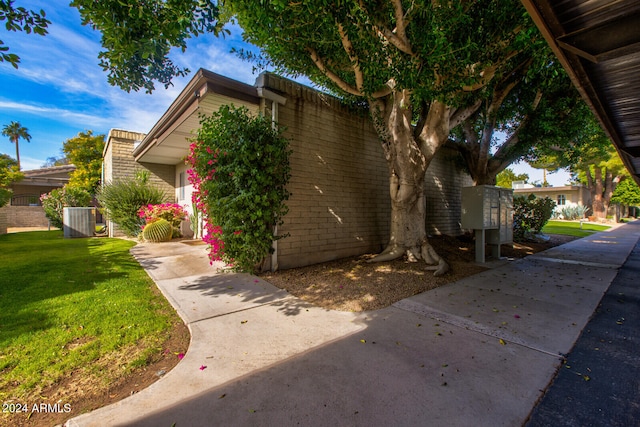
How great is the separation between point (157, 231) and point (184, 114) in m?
4.55

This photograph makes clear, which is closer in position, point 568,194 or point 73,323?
point 73,323

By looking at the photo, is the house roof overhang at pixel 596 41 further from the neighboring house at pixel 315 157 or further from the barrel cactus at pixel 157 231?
the barrel cactus at pixel 157 231

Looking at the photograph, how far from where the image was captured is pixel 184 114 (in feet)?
19.5

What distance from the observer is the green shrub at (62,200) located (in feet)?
39.0

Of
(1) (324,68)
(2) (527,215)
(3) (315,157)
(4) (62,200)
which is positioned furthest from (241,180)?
(4) (62,200)

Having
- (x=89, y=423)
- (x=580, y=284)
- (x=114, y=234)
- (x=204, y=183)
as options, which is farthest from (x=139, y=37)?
(x=114, y=234)

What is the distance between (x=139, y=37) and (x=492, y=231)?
8.42m

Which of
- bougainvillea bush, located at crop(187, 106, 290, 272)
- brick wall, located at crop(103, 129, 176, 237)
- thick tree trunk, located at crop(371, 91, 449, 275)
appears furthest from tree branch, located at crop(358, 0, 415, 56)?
brick wall, located at crop(103, 129, 176, 237)

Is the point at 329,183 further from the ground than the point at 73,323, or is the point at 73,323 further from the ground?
the point at 329,183

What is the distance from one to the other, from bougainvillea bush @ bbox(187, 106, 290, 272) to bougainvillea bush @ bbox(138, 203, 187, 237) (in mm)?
5278

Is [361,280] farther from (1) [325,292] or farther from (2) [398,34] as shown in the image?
(2) [398,34]

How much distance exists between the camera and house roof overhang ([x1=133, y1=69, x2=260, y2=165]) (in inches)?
184

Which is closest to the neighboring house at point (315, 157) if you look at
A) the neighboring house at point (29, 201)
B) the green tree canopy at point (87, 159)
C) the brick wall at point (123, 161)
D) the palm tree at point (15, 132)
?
the brick wall at point (123, 161)

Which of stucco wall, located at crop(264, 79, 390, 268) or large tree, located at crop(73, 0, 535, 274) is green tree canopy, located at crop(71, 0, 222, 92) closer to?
large tree, located at crop(73, 0, 535, 274)
